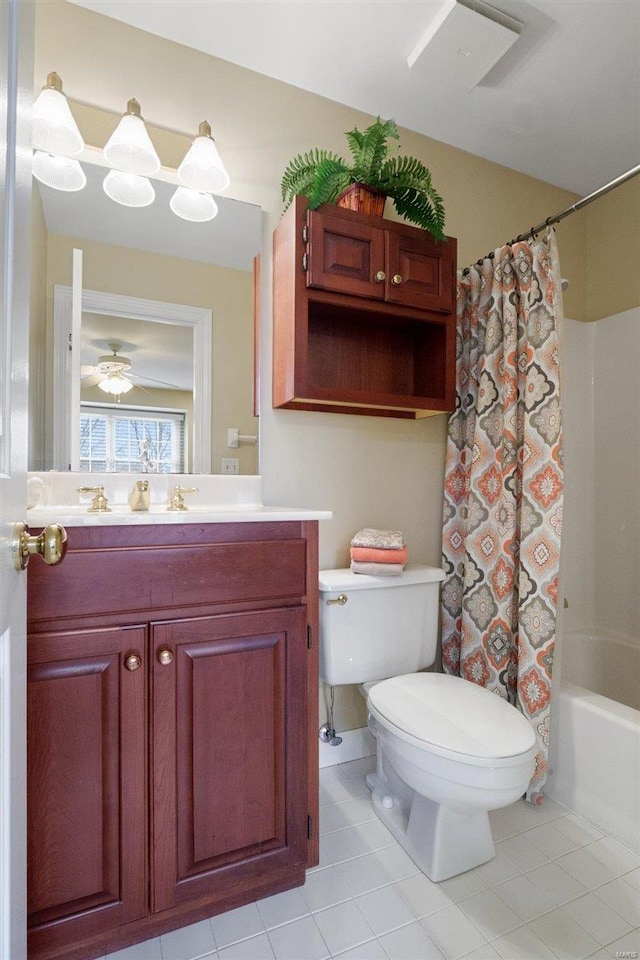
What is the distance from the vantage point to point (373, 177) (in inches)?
63.9

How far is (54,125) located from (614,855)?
8.69ft

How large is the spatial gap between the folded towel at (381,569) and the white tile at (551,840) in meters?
0.87

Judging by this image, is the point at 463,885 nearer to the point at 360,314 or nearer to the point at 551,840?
the point at 551,840

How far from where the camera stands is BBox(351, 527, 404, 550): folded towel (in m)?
1.61

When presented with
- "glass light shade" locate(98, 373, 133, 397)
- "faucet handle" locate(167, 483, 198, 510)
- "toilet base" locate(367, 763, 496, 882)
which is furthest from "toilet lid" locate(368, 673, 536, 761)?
"glass light shade" locate(98, 373, 133, 397)

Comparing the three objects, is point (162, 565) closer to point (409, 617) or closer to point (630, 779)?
point (409, 617)

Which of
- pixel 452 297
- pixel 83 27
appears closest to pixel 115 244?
pixel 83 27

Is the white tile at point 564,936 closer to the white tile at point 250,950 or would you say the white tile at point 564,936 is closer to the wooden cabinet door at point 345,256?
the white tile at point 250,950

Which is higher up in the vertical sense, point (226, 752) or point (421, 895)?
point (226, 752)

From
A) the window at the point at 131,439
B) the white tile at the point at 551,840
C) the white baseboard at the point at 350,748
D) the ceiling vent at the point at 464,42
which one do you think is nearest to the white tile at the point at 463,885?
the white tile at the point at 551,840

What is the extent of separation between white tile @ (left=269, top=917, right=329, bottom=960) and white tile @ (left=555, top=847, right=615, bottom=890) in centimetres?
71

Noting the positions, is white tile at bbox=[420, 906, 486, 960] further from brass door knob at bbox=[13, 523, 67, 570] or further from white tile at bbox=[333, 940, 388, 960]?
brass door knob at bbox=[13, 523, 67, 570]

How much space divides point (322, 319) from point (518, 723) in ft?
4.76

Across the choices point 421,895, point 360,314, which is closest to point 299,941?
point 421,895
